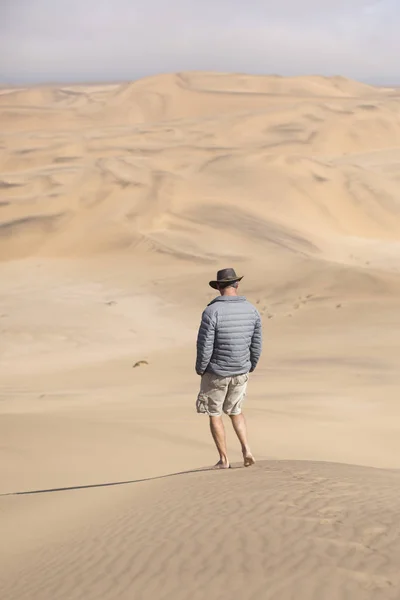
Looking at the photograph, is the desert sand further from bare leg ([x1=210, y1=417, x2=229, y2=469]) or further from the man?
the man

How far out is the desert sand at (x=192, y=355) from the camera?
479 cm

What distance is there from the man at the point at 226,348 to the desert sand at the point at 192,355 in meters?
0.53

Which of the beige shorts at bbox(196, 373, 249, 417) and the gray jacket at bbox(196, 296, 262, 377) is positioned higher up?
the gray jacket at bbox(196, 296, 262, 377)

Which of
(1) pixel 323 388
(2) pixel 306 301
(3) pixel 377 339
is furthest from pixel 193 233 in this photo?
(1) pixel 323 388

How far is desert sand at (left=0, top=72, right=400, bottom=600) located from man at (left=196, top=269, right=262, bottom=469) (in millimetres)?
525

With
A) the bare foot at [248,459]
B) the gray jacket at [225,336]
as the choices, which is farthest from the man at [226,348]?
the bare foot at [248,459]

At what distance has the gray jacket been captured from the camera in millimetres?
6426

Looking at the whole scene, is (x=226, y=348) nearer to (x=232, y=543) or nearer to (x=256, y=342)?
(x=256, y=342)

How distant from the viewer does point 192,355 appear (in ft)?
55.2

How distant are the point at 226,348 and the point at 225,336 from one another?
84 millimetres

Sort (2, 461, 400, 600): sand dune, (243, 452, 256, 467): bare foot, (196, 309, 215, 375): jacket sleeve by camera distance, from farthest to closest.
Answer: (243, 452, 256, 467): bare foot
(196, 309, 215, 375): jacket sleeve
(2, 461, 400, 600): sand dune

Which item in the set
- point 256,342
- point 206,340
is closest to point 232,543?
point 206,340

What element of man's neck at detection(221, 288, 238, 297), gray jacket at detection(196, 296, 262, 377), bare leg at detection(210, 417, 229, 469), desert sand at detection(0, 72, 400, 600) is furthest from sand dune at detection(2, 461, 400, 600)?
man's neck at detection(221, 288, 238, 297)

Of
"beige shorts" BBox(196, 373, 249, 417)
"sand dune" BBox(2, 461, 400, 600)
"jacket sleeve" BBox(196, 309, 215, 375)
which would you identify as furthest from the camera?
→ "beige shorts" BBox(196, 373, 249, 417)
